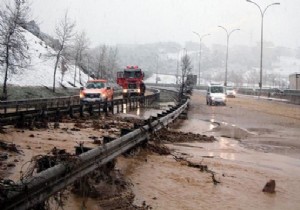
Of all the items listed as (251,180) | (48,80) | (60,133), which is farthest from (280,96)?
(251,180)

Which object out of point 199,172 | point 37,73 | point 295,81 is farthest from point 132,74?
point 199,172

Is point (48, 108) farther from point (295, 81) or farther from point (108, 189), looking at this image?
point (295, 81)

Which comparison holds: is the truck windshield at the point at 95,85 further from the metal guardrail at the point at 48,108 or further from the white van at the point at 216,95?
the white van at the point at 216,95

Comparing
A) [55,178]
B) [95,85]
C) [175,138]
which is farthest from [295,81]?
[55,178]

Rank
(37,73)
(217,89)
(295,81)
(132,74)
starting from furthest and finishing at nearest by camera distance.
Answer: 1. (295,81)
2. (37,73)
3. (132,74)
4. (217,89)

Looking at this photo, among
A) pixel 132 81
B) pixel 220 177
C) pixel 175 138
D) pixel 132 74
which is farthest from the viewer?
pixel 132 74

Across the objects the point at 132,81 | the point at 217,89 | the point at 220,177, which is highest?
the point at 132,81

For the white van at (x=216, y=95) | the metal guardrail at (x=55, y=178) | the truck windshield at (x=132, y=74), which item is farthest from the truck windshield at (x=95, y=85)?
the metal guardrail at (x=55, y=178)

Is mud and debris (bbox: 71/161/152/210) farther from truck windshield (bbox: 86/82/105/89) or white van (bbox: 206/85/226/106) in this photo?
white van (bbox: 206/85/226/106)

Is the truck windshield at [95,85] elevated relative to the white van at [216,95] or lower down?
elevated

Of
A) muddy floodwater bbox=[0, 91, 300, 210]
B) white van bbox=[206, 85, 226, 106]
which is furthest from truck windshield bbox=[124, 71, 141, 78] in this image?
muddy floodwater bbox=[0, 91, 300, 210]

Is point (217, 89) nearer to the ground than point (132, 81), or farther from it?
nearer to the ground

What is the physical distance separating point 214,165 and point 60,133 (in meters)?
6.50

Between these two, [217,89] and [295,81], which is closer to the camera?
[217,89]
